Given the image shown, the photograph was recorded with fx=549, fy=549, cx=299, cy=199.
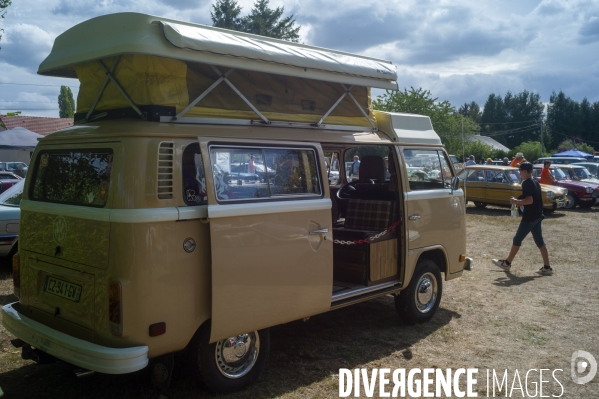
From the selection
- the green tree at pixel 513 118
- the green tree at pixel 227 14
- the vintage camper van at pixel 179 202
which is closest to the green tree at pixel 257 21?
the green tree at pixel 227 14

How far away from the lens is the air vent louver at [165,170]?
13.2ft

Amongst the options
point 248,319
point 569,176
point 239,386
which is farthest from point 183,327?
point 569,176

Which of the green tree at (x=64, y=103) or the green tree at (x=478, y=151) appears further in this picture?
the green tree at (x=478, y=151)

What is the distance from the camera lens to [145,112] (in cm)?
422

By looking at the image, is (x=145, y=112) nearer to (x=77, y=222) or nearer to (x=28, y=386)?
(x=77, y=222)

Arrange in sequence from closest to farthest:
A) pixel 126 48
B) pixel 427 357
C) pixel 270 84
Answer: pixel 126 48, pixel 270 84, pixel 427 357

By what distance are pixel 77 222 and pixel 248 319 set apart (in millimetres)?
1535

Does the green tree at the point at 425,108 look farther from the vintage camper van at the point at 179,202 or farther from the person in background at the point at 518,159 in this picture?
the vintage camper van at the point at 179,202

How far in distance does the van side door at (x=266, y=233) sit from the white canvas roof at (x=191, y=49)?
677mm

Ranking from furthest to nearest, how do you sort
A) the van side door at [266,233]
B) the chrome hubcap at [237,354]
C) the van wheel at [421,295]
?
the van wheel at [421,295] < the chrome hubcap at [237,354] < the van side door at [266,233]

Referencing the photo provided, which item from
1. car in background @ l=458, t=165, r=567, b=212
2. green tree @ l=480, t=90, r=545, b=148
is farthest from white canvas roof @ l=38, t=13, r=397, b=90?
green tree @ l=480, t=90, r=545, b=148

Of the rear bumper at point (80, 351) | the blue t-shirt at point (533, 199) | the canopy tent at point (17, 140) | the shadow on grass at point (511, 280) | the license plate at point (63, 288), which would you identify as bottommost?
the shadow on grass at point (511, 280)

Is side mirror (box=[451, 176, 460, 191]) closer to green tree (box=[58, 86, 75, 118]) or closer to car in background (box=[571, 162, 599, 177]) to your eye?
car in background (box=[571, 162, 599, 177])

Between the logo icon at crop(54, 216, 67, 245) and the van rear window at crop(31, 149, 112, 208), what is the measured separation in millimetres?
161
